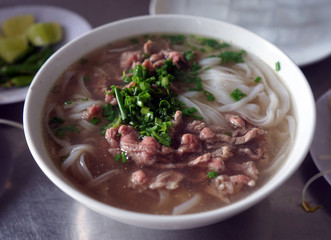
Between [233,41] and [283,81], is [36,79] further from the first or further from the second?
[283,81]

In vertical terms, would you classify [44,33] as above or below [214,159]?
below

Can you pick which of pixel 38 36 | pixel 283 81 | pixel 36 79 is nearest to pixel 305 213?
pixel 283 81

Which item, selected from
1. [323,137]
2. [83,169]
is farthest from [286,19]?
[83,169]

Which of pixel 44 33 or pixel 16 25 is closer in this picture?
pixel 44 33

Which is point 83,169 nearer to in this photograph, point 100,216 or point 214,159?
point 100,216

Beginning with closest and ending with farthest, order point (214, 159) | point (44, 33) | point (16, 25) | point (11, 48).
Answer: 1. point (214, 159)
2. point (11, 48)
3. point (44, 33)
4. point (16, 25)

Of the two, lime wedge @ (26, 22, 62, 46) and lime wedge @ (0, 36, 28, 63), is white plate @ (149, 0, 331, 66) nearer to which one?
lime wedge @ (26, 22, 62, 46)

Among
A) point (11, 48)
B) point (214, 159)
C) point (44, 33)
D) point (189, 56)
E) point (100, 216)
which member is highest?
point (189, 56)
